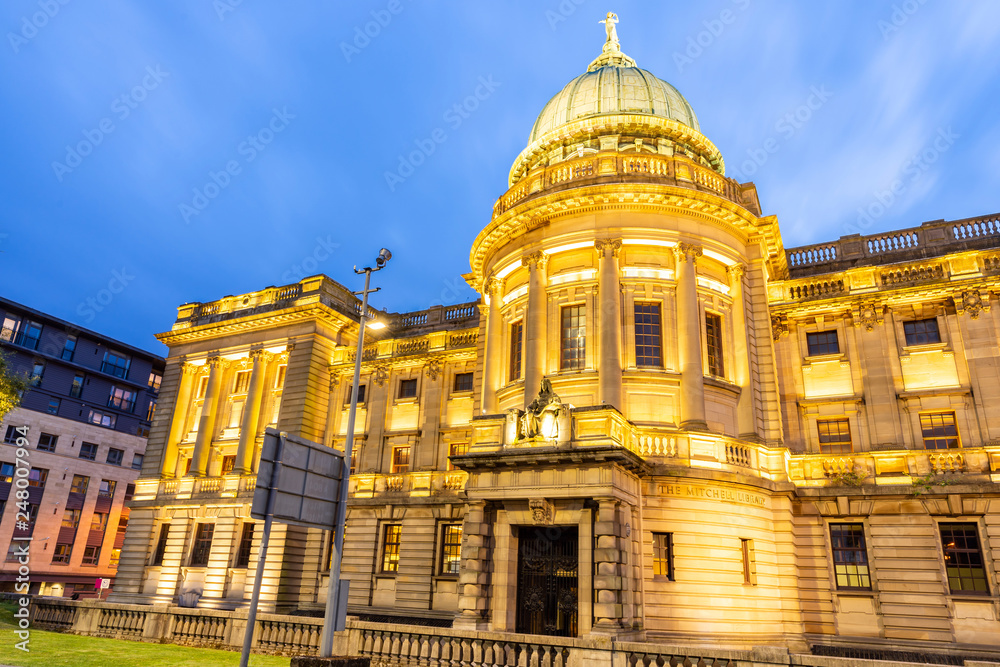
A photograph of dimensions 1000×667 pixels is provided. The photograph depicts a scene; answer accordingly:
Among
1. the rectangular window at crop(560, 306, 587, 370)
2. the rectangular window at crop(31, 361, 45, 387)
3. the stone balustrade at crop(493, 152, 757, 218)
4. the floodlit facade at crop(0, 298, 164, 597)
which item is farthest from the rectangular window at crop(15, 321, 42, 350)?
the rectangular window at crop(560, 306, 587, 370)

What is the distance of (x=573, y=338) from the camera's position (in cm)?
2788

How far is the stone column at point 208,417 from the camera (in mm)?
40656

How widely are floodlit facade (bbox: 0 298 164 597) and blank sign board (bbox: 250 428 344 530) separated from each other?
55.6 m

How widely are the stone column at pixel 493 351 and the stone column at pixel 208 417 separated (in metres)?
21.2

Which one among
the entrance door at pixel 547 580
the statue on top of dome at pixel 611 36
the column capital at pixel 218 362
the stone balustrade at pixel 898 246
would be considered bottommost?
the entrance door at pixel 547 580

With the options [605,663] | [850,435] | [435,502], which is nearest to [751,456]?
[850,435]

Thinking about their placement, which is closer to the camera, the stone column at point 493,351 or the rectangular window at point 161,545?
the stone column at point 493,351

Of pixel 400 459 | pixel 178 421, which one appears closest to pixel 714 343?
pixel 400 459

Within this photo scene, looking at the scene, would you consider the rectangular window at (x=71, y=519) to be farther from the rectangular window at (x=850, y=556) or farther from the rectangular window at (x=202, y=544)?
the rectangular window at (x=850, y=556)

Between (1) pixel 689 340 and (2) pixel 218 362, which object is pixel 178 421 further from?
(1) pixel 689 340

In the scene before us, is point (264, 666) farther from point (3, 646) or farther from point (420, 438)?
point (420, 438)

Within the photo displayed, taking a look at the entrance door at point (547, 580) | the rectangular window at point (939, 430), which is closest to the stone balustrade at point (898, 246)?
the rectangular window at point (939, 430)

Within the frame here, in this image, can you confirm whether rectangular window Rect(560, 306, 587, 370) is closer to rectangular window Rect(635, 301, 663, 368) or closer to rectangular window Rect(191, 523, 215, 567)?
rectangular window Rect(635, 301, 663, 368)

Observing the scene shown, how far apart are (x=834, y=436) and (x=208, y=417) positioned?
3558 centimetres
